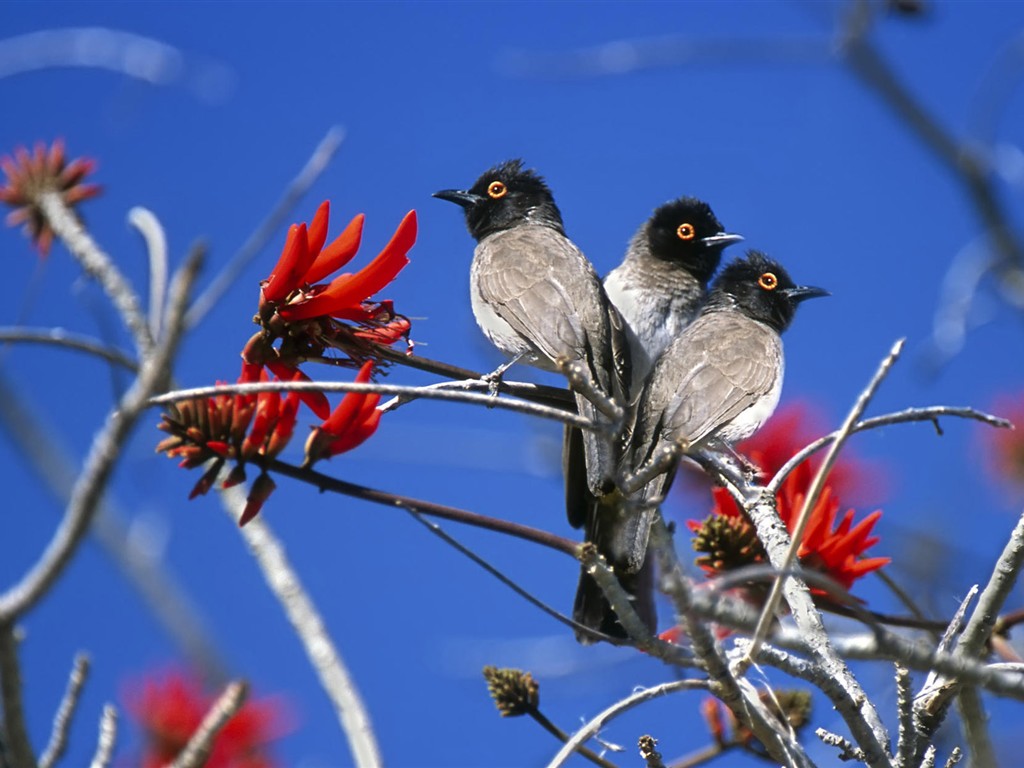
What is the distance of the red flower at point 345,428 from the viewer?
96.0 inches

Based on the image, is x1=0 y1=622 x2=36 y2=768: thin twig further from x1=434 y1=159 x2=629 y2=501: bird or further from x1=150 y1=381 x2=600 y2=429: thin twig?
x1=434 y1=159 x2=629 y2=501: bird

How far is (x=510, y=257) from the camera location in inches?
205

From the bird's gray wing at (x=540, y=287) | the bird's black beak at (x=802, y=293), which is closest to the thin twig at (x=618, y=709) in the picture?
the bird's gray wing at (x=540, y=287)

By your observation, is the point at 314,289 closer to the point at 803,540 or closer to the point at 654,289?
the point at 803,540

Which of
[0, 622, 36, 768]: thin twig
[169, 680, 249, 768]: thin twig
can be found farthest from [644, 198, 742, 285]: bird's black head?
[0, 622, 36, 768]: thin twig

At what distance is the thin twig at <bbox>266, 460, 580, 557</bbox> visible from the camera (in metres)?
2.04

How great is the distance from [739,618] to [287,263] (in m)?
1.72

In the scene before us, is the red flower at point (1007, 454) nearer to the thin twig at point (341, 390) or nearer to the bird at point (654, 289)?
the bird at point (654, 289)

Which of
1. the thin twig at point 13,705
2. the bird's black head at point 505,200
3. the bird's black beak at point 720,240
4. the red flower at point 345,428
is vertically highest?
the bird's black head at point 505,200

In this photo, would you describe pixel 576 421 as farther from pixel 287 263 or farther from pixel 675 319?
pixel 675 319

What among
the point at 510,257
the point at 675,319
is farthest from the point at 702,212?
the point at 510,257

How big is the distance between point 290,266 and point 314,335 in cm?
18

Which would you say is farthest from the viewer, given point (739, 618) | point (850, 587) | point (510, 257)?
point (510, 257)

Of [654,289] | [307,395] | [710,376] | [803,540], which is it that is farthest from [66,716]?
[654,289]
